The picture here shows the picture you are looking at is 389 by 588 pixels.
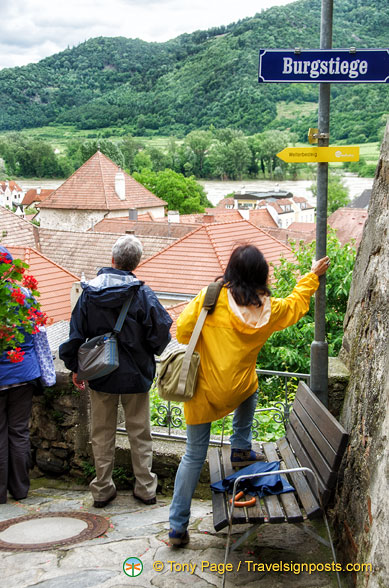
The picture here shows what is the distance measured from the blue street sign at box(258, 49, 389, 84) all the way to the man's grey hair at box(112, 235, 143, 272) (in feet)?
4.12

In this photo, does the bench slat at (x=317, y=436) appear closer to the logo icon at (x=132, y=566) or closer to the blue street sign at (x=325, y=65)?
the logo icon at (x=132, y=566)

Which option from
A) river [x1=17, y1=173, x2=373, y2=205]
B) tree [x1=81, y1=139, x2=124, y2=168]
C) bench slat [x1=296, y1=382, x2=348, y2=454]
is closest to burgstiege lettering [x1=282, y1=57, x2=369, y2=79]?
bench slat [x1=296, y1=382, x2=348, y2=454]

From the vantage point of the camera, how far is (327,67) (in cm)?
389

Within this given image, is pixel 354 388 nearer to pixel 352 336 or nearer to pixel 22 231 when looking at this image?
pixel 352 336

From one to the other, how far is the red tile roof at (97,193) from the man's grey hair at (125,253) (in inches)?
2161

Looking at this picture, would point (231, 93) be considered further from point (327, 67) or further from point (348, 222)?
point (327, 67)

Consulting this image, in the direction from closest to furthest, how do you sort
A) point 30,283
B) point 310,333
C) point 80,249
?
1. point 30,283
2. point 310,333
3. point 80,249

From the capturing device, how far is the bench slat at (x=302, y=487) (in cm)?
312

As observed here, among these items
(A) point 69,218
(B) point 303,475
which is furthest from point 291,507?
(A) point 69,218

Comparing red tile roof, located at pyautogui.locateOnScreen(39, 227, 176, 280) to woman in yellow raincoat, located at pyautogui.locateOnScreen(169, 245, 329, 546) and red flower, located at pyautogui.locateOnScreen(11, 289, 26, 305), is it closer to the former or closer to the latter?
red flower, located at pyautogui.locateOnScreen(11, 289, 26, 305)

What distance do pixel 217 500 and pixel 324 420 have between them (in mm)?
667

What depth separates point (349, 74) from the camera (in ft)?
12.7

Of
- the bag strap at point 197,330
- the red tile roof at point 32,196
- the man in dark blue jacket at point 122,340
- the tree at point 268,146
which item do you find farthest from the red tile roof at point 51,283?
the tree at point 268,146

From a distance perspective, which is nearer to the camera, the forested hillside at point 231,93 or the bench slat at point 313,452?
the bench slat at point 313,452
